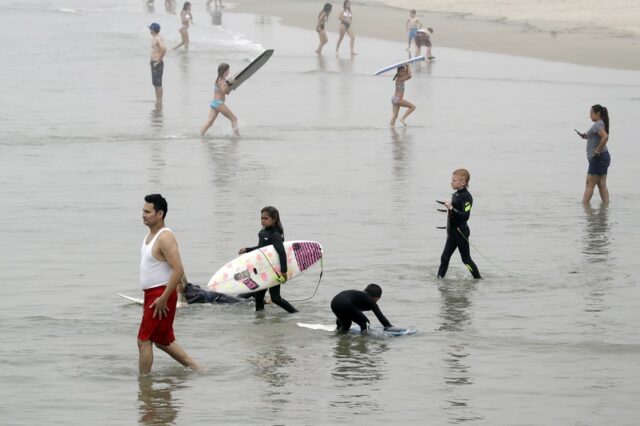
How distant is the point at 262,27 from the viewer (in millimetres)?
54281

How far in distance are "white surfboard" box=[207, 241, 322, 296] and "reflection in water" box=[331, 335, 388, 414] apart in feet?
3.44

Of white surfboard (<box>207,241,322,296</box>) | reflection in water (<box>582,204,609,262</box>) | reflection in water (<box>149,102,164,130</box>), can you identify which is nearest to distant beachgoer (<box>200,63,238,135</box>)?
reflection in water (<box>149,102,164,130</box>)

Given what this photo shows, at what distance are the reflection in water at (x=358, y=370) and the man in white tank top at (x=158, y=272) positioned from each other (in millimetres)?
1391

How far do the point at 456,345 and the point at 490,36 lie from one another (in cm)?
3801

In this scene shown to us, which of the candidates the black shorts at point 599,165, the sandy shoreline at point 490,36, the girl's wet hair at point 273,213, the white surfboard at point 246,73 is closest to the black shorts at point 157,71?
the white surfboard at point 246,73

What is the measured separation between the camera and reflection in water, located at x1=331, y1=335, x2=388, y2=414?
9141mm

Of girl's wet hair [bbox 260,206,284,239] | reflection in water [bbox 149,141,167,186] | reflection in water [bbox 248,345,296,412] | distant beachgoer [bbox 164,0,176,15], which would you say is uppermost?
distant beachgoer [bbox 164,0,176,15]

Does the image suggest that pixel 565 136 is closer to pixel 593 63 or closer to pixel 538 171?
pixel 538 171

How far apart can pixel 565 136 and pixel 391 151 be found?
4.08 metres

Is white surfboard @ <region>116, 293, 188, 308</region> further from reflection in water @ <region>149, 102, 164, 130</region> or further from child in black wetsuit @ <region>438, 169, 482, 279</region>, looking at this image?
reflection in water @ <region>149, 102, 164, 130</region>

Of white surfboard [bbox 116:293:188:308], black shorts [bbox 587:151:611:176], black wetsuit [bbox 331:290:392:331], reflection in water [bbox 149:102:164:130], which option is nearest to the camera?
black wetsuit [bbox 331:290:392:331]

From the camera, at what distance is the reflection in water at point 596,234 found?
14.4 metres

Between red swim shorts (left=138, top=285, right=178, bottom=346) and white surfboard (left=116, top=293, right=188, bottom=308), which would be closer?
red swim shorts (left=138, top=285, right=178, bottom=346)

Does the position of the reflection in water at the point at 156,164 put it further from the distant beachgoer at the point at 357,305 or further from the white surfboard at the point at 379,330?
the distant beachgoer at the point at 357,305
